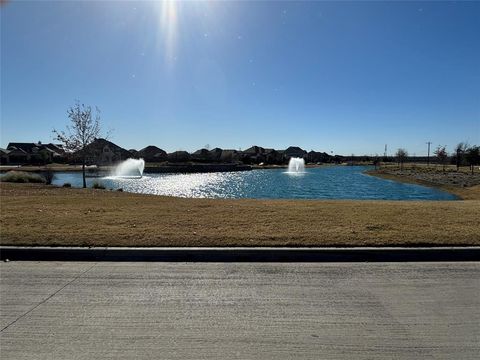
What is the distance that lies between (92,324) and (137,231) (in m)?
3.92

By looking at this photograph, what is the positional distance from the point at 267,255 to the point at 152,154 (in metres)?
146

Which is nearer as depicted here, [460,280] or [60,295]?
[60,295]

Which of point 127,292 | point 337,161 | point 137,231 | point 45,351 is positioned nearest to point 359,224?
point 137,231

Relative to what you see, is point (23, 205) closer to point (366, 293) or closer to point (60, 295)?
point (60, 295)

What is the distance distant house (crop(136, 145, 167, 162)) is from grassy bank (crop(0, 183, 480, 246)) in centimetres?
12490

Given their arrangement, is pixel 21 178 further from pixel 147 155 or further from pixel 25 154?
pixel 147 155

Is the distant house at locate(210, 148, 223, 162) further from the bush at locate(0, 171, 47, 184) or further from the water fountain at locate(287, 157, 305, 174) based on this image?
the bush at locate(0, 171, 47, 184)

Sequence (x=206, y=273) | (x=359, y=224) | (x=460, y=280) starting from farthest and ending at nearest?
(x=359, y=224) < (x=206, y=273) < (x=460, y=280)

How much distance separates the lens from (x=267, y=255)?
251 inches

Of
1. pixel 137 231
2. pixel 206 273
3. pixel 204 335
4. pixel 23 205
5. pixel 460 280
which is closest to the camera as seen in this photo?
pixel 204 335

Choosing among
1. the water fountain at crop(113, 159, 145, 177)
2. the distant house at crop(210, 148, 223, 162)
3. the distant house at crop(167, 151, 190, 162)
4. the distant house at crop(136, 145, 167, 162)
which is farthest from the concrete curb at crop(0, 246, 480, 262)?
the distant house at crop(210, 148, 223, 162)

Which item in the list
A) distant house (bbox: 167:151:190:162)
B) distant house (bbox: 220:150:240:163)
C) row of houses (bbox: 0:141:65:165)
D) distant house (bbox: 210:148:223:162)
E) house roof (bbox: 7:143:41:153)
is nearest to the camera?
row of houses (bbox: 0:141:65:165)

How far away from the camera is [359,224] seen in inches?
336

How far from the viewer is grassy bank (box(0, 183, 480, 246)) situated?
23.0 ft
